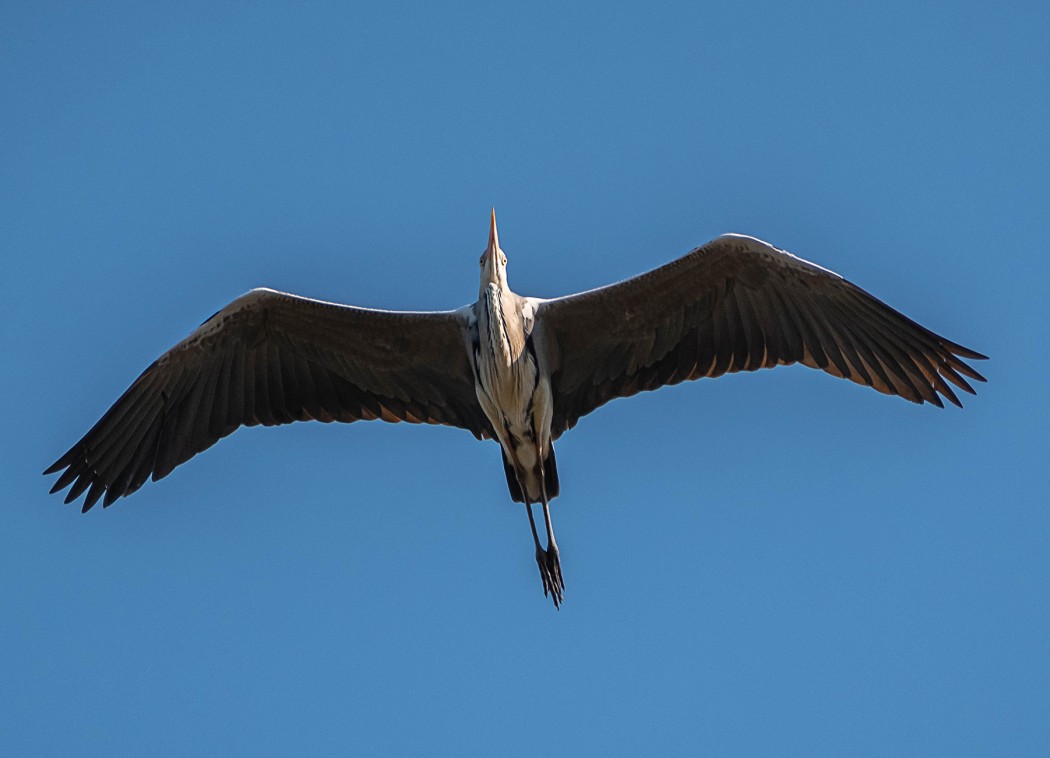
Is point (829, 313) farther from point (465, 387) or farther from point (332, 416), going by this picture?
point (332, 416)

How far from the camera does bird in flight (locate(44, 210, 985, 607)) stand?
9.95 meters

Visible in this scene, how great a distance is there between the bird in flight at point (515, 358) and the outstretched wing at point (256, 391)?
1 centimetres

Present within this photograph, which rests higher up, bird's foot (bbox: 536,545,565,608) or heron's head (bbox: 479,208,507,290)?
heron's head (bbox: 479,208,507,290)

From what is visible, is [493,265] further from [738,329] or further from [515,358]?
[738,329]

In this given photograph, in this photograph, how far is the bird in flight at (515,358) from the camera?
9.95 meters

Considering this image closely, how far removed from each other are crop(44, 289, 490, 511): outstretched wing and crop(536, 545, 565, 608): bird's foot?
1.06m

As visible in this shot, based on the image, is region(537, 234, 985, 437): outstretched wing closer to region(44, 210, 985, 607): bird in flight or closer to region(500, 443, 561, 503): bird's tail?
region(44, 210, 985, 607): bird in flight

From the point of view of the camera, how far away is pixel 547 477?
1056 centimetres

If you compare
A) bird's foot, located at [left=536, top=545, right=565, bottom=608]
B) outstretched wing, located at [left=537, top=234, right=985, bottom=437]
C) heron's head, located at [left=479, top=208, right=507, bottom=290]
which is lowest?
bird's foot, located at [left=536, top=545, right=565, bottom=608]

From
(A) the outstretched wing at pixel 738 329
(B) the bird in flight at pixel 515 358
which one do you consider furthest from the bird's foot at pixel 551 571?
(A) the outstretched wing at pixel 738 329

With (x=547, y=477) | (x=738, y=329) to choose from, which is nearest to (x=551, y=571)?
(x=547, y=477)

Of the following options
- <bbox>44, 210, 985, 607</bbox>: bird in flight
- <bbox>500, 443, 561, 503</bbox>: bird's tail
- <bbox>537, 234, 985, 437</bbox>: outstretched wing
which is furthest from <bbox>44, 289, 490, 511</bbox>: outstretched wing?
<bbox>537, 234, 985, 437</bbox>: outstretched wing

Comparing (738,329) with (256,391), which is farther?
(256,391)

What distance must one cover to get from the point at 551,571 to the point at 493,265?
249 centimetres
